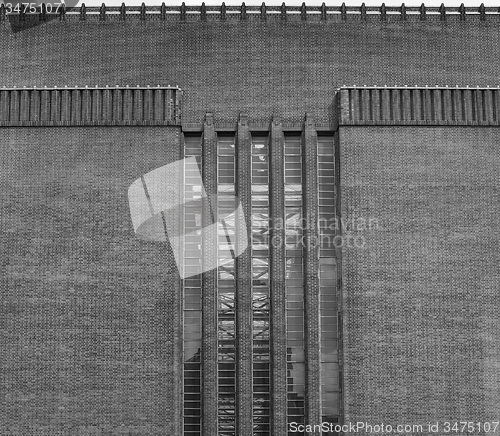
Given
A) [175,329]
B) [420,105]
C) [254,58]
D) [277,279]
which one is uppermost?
[254,58]

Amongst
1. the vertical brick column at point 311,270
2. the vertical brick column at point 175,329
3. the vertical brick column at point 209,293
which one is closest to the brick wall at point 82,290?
the vertical brick column at point 175,329

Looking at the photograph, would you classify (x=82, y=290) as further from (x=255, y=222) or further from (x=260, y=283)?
(x=255, y=222)

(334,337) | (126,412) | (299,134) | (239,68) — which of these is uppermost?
(239,68)

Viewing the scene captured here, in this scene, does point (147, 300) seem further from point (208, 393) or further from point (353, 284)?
point (353, 284)

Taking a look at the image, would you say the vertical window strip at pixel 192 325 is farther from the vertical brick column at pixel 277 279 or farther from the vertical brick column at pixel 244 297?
the vertical brick column at pixel 277 279

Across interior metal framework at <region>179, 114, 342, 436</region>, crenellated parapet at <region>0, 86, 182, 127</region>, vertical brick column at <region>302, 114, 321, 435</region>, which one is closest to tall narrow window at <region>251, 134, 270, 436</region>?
interior metal framework at <region>179, 114, 342, 436</region>

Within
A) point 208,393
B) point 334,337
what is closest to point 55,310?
point 208,393

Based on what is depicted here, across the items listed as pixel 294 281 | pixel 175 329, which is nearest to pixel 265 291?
pixel 294 281
